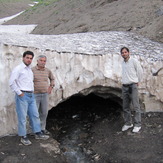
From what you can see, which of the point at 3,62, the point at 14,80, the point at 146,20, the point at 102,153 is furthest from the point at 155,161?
the point at 146,20

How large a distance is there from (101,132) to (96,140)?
0.34 m

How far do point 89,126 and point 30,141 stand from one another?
6.95 ft

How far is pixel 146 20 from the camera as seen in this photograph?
10250 millimetres

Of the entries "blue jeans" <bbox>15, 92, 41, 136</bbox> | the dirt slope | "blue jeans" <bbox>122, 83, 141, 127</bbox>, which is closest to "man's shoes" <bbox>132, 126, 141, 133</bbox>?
"blue jeans" <bbox>122, 83, 141, 127</bbox>

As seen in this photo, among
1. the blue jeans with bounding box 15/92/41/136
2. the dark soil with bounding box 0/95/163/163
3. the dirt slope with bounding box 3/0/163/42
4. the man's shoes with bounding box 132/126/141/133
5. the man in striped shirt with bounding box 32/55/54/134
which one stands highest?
the dirt slope with bounding box 3/0/163/42

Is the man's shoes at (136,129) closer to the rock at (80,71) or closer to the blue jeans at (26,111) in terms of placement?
the rock at (80,71)

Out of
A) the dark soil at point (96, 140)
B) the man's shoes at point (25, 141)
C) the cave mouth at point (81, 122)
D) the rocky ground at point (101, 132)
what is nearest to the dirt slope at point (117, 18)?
the rocky ground at point (101, 132)

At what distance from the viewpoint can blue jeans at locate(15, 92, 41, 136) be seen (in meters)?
5.19

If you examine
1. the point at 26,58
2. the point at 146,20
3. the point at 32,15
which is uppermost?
the point at 32,15

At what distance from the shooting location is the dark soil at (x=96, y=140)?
5285mm

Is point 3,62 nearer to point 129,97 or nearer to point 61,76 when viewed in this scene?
point 61,76

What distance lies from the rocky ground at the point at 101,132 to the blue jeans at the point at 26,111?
38cm

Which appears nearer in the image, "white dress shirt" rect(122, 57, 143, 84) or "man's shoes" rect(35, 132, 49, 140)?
"white dress shirt" rect(122, 57, 143, 84)

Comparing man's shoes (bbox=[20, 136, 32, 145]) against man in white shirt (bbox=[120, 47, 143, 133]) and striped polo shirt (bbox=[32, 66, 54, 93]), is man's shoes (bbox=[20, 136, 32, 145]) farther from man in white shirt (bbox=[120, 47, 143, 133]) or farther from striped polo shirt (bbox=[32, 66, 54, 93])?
man in white shirt (bbox=[120, 47, 143, 133])
